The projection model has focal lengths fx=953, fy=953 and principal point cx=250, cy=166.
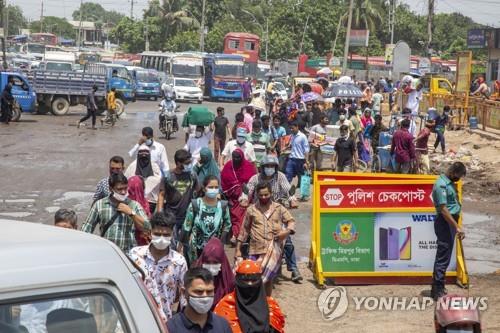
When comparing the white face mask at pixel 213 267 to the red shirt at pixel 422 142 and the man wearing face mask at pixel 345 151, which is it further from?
the red shirt at pixel 422 142

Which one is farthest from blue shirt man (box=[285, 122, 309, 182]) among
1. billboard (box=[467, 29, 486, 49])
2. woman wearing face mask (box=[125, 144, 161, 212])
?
billboard (box=[467, 29, 486, 49])

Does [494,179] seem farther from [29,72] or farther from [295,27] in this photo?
[295,27]

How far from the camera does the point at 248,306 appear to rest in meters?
6.39

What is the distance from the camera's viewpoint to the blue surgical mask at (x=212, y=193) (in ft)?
28.5

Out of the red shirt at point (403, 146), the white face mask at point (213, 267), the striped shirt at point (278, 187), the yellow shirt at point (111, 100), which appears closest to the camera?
the white face mask at point (213, 267)

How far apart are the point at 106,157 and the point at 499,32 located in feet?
105

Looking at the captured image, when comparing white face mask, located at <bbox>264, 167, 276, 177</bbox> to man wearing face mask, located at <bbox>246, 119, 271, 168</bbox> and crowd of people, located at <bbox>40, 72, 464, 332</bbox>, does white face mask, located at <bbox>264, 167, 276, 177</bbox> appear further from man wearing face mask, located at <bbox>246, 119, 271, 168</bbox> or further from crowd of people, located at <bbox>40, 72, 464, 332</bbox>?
man wearing face mask, located at <bbox>246, 119, 271, 168</bbox>

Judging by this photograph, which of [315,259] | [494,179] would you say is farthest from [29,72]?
[315,259]

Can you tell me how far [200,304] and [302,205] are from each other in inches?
495

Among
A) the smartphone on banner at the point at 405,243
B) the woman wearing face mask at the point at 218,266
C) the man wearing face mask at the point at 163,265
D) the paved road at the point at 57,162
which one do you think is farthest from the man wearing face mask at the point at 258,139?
the man wearing face mask at the point at 163,265

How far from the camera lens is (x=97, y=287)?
9.50 ft

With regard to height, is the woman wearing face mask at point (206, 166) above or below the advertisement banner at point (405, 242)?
above

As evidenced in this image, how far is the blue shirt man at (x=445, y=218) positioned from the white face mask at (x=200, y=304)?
18.9ft

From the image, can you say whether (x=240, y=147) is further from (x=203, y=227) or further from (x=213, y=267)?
(x=213, y=267)
